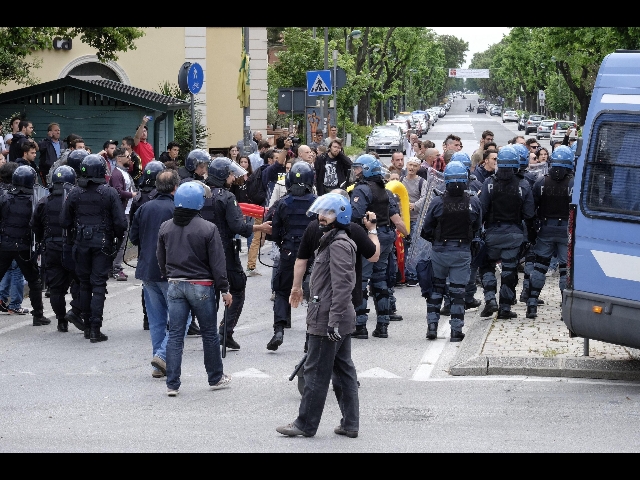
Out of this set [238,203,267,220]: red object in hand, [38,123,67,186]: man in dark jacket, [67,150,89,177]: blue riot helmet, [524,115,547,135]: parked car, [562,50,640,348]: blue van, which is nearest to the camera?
[562,50,640,348]: blue van

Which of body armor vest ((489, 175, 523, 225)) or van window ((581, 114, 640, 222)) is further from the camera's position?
body armor vest ((489, 175, 523, 225))

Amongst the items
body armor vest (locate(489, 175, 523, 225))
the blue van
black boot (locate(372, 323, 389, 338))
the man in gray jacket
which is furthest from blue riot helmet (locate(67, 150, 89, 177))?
the blue van

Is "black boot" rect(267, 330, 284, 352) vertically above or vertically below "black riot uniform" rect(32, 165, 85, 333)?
below

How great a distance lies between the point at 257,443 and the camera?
26.8ft

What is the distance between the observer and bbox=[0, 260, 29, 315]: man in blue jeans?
1376 centimetres

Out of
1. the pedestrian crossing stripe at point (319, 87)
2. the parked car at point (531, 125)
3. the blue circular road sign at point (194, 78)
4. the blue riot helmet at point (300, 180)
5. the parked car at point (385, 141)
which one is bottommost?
the parked car at point (531, 125)

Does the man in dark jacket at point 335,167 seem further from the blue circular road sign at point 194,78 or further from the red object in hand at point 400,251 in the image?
the blue circular road sign at point 194,78

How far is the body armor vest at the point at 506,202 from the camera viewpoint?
12797mm

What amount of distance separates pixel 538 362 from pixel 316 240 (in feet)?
8.94

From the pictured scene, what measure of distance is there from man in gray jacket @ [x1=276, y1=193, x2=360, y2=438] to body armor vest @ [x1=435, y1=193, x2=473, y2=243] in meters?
3.55

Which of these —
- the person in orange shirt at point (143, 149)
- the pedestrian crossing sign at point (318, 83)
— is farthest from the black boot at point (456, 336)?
the pedestrian crossing sign at point (318, 83)

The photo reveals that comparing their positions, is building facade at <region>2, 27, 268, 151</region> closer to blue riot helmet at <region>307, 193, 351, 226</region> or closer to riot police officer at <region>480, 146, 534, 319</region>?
riot police officer at <region>480, 146, 534, 319</region>

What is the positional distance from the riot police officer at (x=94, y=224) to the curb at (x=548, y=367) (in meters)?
3.81
